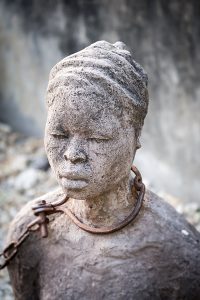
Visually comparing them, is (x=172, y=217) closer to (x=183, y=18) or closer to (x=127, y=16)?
(x=183, y=18)

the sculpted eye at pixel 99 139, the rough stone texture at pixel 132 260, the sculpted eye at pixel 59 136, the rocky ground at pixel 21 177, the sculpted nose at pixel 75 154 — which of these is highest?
the rocky ground at pixel 21 177

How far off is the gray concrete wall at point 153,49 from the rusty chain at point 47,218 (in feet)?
5.47

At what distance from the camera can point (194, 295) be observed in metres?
1.92

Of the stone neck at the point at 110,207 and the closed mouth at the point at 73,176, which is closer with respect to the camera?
the closed mouth at the point at 73,176

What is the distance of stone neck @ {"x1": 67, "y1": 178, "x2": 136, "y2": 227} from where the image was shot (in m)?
1.85

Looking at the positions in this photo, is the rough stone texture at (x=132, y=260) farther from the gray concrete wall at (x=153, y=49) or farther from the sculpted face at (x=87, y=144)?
the gray concrete wall at (x=153, y=49)

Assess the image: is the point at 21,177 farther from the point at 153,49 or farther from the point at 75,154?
the point at 75,154

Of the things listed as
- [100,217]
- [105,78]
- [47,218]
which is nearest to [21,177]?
[47,218]

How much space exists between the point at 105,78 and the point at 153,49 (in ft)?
6.66

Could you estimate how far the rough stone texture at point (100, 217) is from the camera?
167cm

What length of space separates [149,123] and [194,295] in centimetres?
208

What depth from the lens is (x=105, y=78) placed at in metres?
1.64

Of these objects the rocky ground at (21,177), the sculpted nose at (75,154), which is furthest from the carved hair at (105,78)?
the rocky ground at (21,177)

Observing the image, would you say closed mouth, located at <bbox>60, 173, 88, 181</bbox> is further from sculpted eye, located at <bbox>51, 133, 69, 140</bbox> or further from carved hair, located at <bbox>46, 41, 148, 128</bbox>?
carved hair, located at <bbox>46, 41, 148, 128</bbox>
